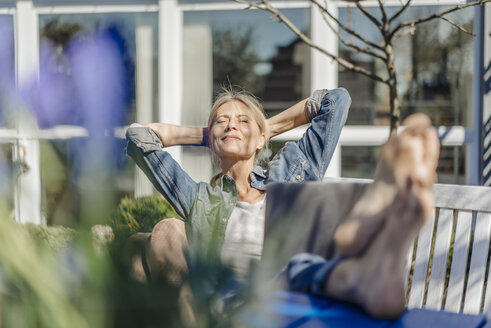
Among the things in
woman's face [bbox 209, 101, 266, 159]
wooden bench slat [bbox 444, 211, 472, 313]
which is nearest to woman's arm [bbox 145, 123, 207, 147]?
woman's face [bbox 209, 101, 266, 159]

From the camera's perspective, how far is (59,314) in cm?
31

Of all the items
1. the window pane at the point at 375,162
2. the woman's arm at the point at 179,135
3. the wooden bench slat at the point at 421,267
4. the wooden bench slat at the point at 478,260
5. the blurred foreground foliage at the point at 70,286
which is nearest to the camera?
the blurred foreground foliage at the point at 70,286

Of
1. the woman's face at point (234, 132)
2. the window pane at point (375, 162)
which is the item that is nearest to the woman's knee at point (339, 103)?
the woman's face at point (234, 132)

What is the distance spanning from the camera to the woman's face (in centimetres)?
201

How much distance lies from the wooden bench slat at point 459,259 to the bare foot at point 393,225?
0.84 m

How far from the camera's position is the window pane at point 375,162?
3.92 m

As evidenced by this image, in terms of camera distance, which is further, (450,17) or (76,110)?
(450,17)

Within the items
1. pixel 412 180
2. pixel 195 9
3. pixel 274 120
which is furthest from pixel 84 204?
pixel 195 9

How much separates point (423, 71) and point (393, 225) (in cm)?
437

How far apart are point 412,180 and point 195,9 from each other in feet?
11.1

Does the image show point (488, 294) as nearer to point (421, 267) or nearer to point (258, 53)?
point (421, 267)

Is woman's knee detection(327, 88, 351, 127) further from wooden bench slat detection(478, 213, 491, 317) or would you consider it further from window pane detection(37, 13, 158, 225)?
window pane detection(37, 13, 158, 225)

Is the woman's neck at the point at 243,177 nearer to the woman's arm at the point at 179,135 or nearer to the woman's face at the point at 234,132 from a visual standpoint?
the woman's face at the point at 234,132

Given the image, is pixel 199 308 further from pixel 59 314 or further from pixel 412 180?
pixel 412 180
